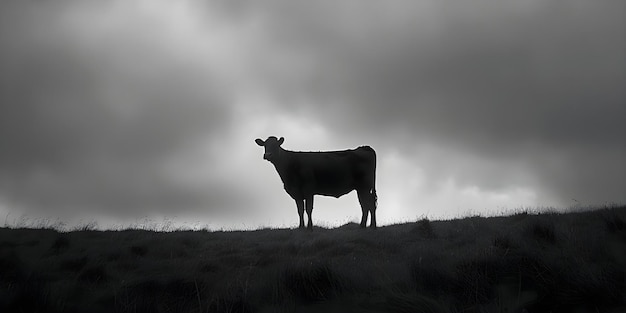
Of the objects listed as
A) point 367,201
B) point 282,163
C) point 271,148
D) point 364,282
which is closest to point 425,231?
point 367,201

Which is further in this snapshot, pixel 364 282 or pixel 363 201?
pixel 363 201

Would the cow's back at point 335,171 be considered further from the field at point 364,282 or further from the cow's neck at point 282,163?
the field at point 364,282

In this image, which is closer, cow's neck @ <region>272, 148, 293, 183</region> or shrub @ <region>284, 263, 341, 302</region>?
shrub @ <region>284, 263, 341, 302</region>

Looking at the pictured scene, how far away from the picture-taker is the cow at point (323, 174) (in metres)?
14.9

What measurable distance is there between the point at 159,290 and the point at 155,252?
14.1 feet

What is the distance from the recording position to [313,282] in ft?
17.2

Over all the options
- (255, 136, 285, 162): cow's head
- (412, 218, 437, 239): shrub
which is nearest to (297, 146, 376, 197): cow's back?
(255, 136, 285, 162): cow's head

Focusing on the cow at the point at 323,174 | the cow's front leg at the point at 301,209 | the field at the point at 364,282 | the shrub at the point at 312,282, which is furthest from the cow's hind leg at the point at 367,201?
the shrub at the point at 312,282

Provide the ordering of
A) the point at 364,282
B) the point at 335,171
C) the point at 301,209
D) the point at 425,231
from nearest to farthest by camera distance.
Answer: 1. the point at 364,282
2. the point at 425,231
3. the point at 301,209
4. the point at 335,171

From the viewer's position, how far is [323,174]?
15.1m

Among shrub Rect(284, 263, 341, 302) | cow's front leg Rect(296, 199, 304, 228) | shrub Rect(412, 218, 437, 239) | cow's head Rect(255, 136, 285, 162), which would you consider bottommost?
shrub Rect(284, 263, 341, 302)

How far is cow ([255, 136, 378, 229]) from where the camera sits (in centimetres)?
1492

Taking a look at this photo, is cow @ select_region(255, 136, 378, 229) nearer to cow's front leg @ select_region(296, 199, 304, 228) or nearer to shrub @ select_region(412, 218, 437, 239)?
cow's front leg @ select_region(296, 199, 304, 228)

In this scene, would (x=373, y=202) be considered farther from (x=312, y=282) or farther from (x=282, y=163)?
(x=312, y=282)
